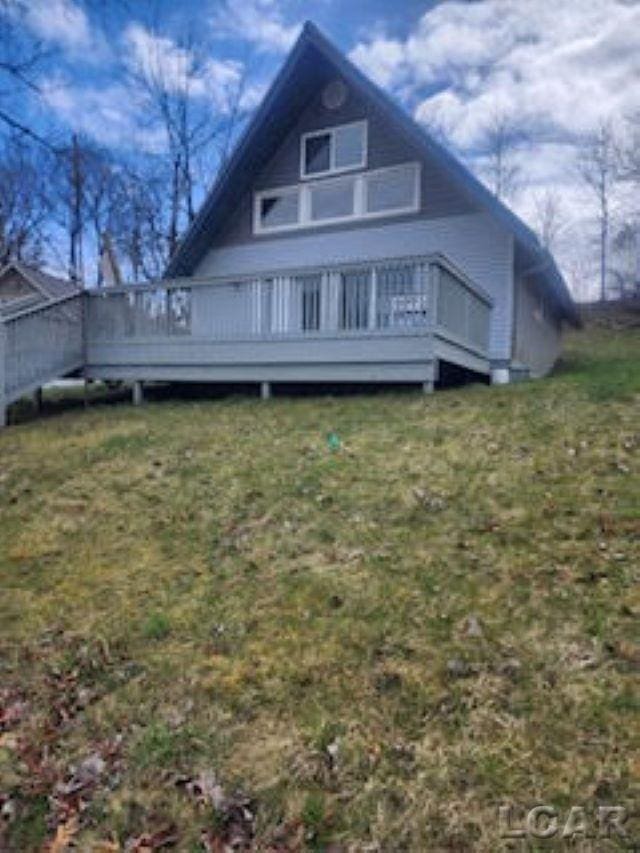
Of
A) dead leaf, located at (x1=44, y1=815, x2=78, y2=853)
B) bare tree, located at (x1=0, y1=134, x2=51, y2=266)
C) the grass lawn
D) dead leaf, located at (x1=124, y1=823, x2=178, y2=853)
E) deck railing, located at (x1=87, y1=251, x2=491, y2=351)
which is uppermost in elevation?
bare tree, located at (x1=0, y1=134, x2=51, y2=266)

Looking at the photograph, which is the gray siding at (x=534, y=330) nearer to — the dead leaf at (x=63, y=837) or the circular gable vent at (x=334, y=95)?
the circular gable vent at (x=334, y=95)

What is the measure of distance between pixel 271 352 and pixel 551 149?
31466mm

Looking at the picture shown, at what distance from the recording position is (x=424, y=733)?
3.19 metres

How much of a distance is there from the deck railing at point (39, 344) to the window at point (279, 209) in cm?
471

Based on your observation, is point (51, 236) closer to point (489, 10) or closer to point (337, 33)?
point (337, 33)

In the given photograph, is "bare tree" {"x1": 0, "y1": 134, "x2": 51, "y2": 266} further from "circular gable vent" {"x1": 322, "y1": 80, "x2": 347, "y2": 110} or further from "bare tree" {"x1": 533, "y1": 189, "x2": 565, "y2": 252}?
"bare tree" {"x1": 533, "y1": 189, "x2": 565, "y2": 252}

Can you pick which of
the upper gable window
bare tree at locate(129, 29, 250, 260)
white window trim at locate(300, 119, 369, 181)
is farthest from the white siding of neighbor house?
bare tree at locate(129, 29, 250, 260)

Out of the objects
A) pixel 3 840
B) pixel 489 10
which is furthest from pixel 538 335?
pixel 3 840

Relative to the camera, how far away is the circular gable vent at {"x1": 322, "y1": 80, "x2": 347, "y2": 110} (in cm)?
1356

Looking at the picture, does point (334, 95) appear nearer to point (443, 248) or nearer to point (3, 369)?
point (443, 248)

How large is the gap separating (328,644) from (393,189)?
11291mm

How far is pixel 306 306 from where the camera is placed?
34.3 ft

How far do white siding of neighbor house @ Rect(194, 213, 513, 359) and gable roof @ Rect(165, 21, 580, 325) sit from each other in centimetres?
59

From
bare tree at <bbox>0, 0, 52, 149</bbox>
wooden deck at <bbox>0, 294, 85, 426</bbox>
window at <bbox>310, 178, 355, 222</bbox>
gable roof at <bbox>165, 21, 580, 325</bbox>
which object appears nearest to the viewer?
bare tree at <bbox>0, 0, 52, 149</bbox>
